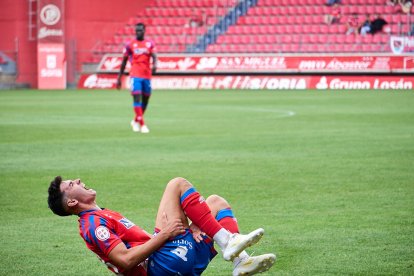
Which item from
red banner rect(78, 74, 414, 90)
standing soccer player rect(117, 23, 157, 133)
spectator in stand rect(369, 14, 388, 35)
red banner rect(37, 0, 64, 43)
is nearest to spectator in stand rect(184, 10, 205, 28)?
red banner rect(78, 74, 414, 90)

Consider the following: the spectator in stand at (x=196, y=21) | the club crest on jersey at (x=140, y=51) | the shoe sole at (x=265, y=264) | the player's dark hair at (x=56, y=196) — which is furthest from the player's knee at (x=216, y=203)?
the spectator in stand at (x=196, y=21)

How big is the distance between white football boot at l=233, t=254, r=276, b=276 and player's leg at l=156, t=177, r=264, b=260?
0.12 metres

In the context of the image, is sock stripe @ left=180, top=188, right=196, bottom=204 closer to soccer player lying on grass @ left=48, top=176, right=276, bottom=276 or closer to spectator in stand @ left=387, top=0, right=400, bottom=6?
soccer player lying on grass @ left=48, top=176, right=276, bottom=276

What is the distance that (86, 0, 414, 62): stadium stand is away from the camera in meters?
39.4

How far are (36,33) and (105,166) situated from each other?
3091cm

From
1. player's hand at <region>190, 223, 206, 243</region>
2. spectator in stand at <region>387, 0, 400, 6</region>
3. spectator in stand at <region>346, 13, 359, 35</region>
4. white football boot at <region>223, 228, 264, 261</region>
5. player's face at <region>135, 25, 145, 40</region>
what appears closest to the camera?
white football boot at <region>223, 228, 264, 261</region>

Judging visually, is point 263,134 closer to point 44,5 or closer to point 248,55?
point 248,55

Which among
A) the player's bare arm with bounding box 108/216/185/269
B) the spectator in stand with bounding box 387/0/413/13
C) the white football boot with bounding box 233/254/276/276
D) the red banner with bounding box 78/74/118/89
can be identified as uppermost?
the player's bare arm with bounding box 108/216/185/269

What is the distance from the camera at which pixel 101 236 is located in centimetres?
596

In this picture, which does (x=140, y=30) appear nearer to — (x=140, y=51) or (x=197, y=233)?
(x=140, y=51)

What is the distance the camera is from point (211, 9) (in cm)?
4400

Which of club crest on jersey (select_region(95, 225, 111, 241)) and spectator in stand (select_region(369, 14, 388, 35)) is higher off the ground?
club crest on jersey (select_region(95, 225, 111, 241))

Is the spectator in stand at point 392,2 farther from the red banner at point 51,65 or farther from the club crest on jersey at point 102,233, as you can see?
the club crest on jersey at point 102,233

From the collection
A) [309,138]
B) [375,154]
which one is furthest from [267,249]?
[309,138]
